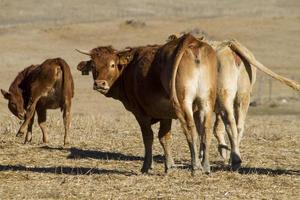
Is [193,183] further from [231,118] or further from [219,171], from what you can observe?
[231,118]

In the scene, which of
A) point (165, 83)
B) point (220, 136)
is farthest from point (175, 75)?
point (220, 136)

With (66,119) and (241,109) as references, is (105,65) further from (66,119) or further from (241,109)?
(66,119)

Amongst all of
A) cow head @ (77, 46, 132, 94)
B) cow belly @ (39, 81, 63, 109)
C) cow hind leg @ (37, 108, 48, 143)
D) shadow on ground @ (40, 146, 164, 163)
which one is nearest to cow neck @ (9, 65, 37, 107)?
cow hind leg @ (37, 108, 48, 143)

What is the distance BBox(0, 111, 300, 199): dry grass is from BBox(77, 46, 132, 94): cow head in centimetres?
127

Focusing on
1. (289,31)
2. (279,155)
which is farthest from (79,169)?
(289,31)

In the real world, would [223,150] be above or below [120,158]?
above

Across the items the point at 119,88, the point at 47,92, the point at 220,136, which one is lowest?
the point at 220,136

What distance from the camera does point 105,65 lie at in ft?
43.2

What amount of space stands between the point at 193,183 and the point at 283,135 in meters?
7.63

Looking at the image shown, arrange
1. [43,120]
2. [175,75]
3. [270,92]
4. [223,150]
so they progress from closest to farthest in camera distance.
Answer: [175,75] → [223,150] → [43,120] → [270,92]

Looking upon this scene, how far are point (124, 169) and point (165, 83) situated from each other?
2016mm

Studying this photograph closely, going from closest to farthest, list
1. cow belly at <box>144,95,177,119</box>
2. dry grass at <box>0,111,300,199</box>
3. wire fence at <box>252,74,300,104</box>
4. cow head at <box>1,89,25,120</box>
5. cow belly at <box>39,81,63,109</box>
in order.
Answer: dry grass at <box>0,111,300,199</box>, cow belly at <box>144,95,177,119</box>, cow belly at <box>39,81,63,109</box>, cow head at <box>1,89,25,120</box>, wire fence at <box>252,74,300,104</box>

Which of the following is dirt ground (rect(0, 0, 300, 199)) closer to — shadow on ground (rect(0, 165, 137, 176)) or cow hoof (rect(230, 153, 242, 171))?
shadow on ground (rect(0, 165, 137, 176))

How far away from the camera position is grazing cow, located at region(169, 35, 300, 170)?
44.9 feet
